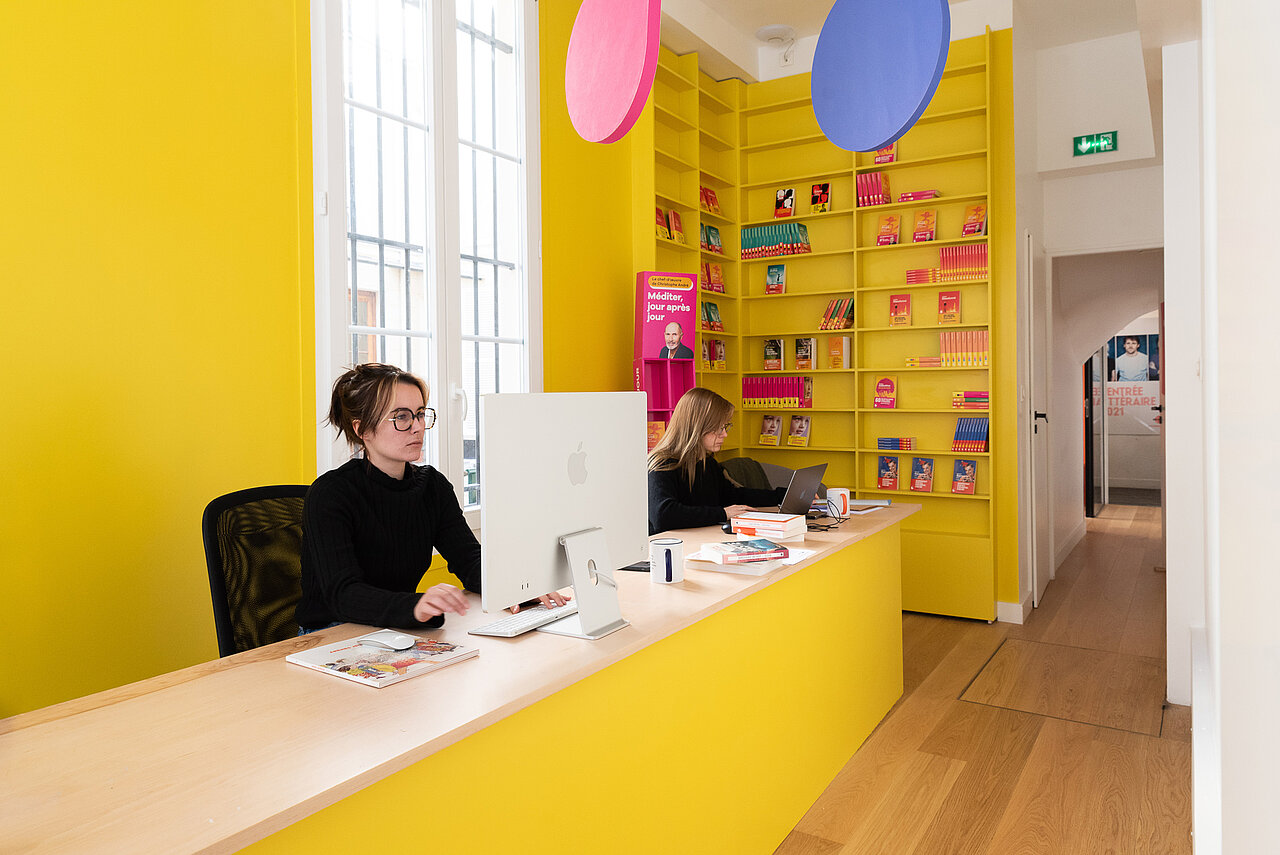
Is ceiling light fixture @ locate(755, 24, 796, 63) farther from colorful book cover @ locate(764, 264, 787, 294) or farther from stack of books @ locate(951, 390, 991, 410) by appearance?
stack of books @ locate(951, 390, 991, 410)

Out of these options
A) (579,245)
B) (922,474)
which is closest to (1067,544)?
(922,474)

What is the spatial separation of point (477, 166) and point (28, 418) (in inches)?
90.2

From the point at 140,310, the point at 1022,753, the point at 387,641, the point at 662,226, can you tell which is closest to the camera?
the point at 387,641

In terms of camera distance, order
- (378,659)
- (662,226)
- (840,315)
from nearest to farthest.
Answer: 1. (378,659)
2. (662,226)
3. (840,315)

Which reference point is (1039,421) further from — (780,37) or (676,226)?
(780,37)

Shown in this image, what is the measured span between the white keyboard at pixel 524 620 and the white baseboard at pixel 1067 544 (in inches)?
227

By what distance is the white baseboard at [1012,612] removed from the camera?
5098 millimetres

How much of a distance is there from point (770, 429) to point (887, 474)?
3.08 ft

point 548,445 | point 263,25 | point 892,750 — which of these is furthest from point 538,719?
point 263,25

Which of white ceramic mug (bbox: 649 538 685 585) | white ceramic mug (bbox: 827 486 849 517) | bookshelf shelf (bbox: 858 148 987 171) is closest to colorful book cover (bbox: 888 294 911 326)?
bookshelf shelf (bbox: 858 148 987 171)

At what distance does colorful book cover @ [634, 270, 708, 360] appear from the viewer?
15.4 ft

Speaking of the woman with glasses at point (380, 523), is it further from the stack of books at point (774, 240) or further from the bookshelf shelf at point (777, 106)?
the bookshelf shelf at point (777, 106)

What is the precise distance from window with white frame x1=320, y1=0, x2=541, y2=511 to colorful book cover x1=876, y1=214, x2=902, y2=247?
254 centimetres

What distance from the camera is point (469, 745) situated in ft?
4.52
